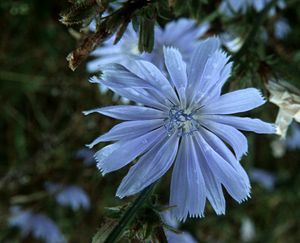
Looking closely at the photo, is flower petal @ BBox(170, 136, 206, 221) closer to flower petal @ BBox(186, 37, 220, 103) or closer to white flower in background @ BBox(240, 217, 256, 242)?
flower petal @ BBox(186, 37, 220, 103)

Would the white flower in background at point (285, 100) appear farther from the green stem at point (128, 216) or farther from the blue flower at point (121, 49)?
the blue flower at point (121, 49)

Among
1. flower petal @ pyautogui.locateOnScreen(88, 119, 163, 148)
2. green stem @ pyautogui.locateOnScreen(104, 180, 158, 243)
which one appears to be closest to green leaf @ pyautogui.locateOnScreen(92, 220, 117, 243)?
green stem @ pyautogui.locateOnScreen(104, 180, 158, 243)

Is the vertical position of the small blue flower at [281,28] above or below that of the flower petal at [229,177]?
below

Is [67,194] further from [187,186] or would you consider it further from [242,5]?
[242,5]

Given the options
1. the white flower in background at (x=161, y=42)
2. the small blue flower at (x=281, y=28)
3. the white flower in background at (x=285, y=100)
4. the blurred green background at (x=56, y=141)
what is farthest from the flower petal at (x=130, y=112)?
the small blue flower at (x=281, y=28)

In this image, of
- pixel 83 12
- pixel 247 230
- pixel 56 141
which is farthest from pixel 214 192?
pixel 247 230
